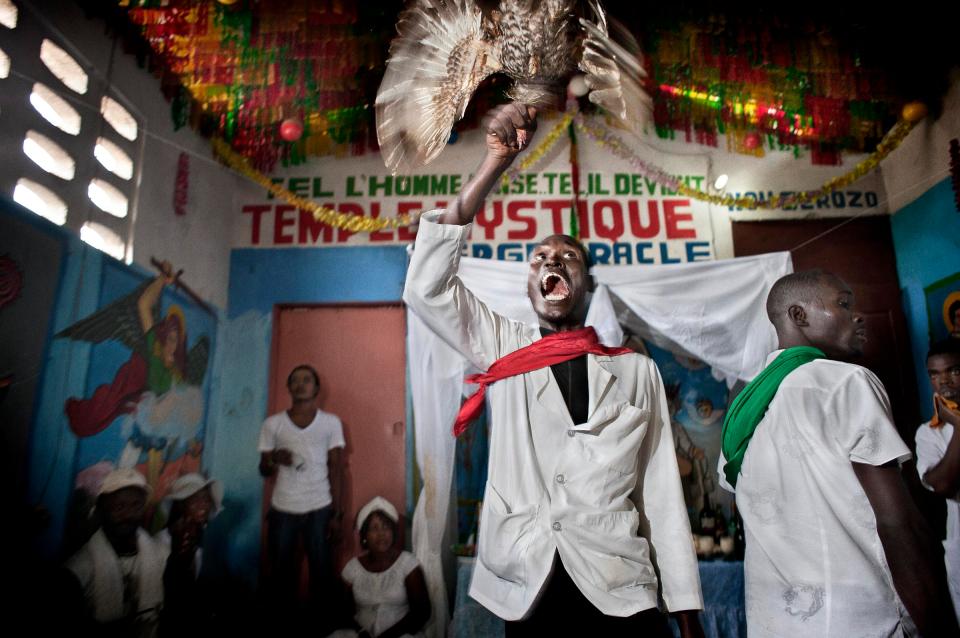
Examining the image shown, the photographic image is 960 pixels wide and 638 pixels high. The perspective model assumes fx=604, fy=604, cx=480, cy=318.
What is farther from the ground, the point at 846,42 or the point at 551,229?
the point at 846,42

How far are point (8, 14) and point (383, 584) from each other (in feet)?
11.8

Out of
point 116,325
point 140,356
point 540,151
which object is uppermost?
point 540,151

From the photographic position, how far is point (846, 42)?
12.8ft

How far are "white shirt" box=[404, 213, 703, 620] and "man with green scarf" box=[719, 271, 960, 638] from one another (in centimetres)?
34

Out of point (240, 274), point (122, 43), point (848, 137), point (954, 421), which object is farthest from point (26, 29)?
point (848, 137)

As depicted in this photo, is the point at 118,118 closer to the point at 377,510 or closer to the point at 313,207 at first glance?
the point at 313,207

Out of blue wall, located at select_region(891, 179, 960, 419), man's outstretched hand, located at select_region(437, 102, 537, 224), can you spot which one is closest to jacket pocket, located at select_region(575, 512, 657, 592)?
man's outstretched hand, located at select_region(437, 102, 537, 224)

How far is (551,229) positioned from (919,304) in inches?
109

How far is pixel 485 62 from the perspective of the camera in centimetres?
171

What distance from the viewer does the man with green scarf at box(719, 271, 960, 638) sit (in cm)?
145

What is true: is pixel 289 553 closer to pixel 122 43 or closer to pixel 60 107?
pixel 60 107

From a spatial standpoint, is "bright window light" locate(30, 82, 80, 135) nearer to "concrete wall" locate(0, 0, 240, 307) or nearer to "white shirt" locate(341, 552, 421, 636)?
"concrete wall" locate(0, 0, 240, 307)

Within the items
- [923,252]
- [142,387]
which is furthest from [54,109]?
[923,252]

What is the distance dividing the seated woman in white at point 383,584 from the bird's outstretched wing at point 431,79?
110 inches
